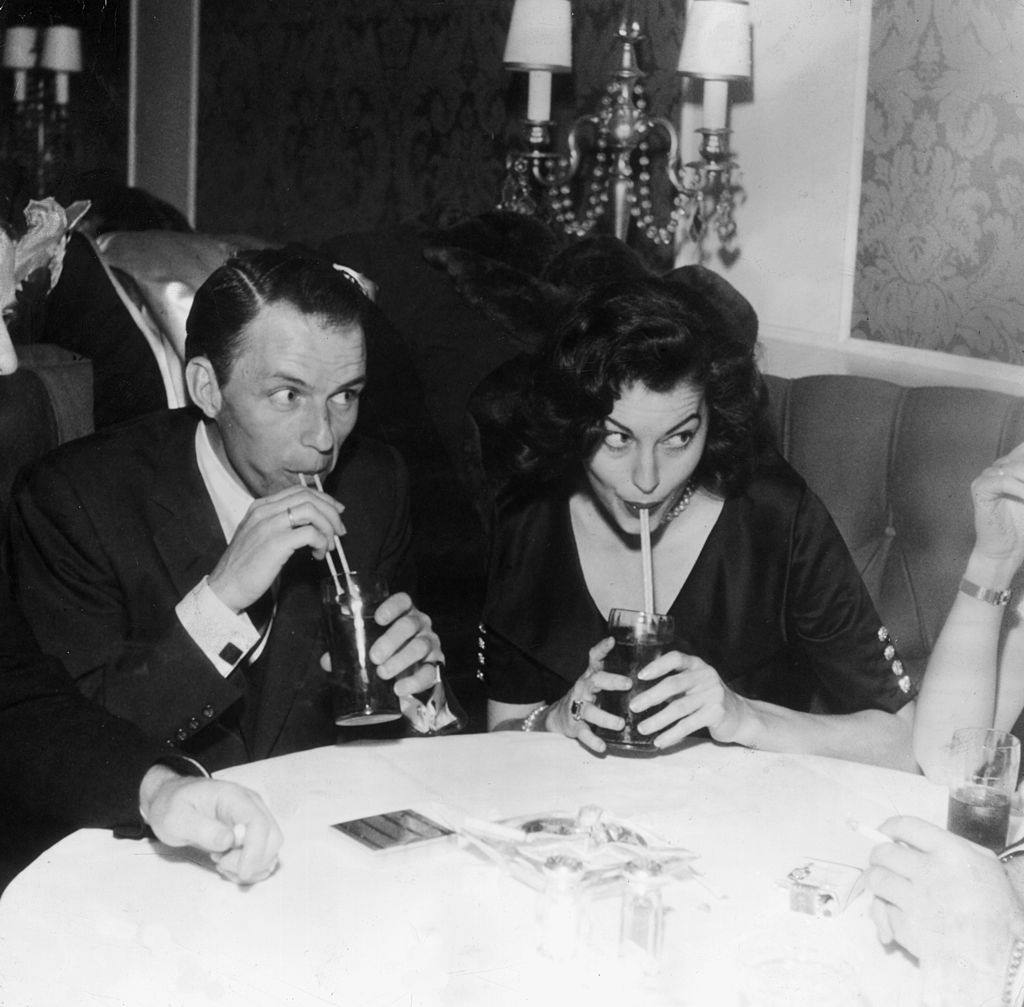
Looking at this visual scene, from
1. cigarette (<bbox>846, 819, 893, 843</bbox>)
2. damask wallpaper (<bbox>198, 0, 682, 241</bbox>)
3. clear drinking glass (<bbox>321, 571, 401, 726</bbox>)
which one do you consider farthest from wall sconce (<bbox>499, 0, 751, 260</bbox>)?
cigarette (<bbox>846, 819, 893, 843</bbox>)

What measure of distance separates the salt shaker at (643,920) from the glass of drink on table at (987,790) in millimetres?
359

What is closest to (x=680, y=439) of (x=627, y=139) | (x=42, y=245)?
(x=42, y=245)

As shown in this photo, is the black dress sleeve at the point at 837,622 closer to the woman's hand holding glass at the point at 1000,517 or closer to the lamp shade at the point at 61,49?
the woman's hand holding glass at the point at 1000,517

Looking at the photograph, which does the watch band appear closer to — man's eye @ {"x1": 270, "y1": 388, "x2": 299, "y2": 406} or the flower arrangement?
man's eye @ {"x1": 270, "y1": 388, "x2": 299, "y2": 406}

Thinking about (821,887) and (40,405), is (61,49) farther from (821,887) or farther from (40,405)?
(821,887)

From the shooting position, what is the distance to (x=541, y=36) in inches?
129

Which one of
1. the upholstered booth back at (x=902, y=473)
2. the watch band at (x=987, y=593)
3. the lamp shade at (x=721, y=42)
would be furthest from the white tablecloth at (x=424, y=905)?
the lamp shade at (x=721, y=42)

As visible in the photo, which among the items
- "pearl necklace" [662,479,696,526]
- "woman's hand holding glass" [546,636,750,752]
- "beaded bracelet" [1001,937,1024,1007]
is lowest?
"beaded bracelet" [1001,937,1024,1007]

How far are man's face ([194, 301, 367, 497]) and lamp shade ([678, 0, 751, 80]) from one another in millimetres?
1443

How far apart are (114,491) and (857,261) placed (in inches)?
62.5

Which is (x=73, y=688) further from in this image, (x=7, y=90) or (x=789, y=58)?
(x=7, y=90)

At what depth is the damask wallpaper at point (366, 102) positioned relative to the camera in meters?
3.66

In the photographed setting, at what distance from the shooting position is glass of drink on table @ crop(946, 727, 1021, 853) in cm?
118

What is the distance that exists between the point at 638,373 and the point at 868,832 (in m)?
0.79
